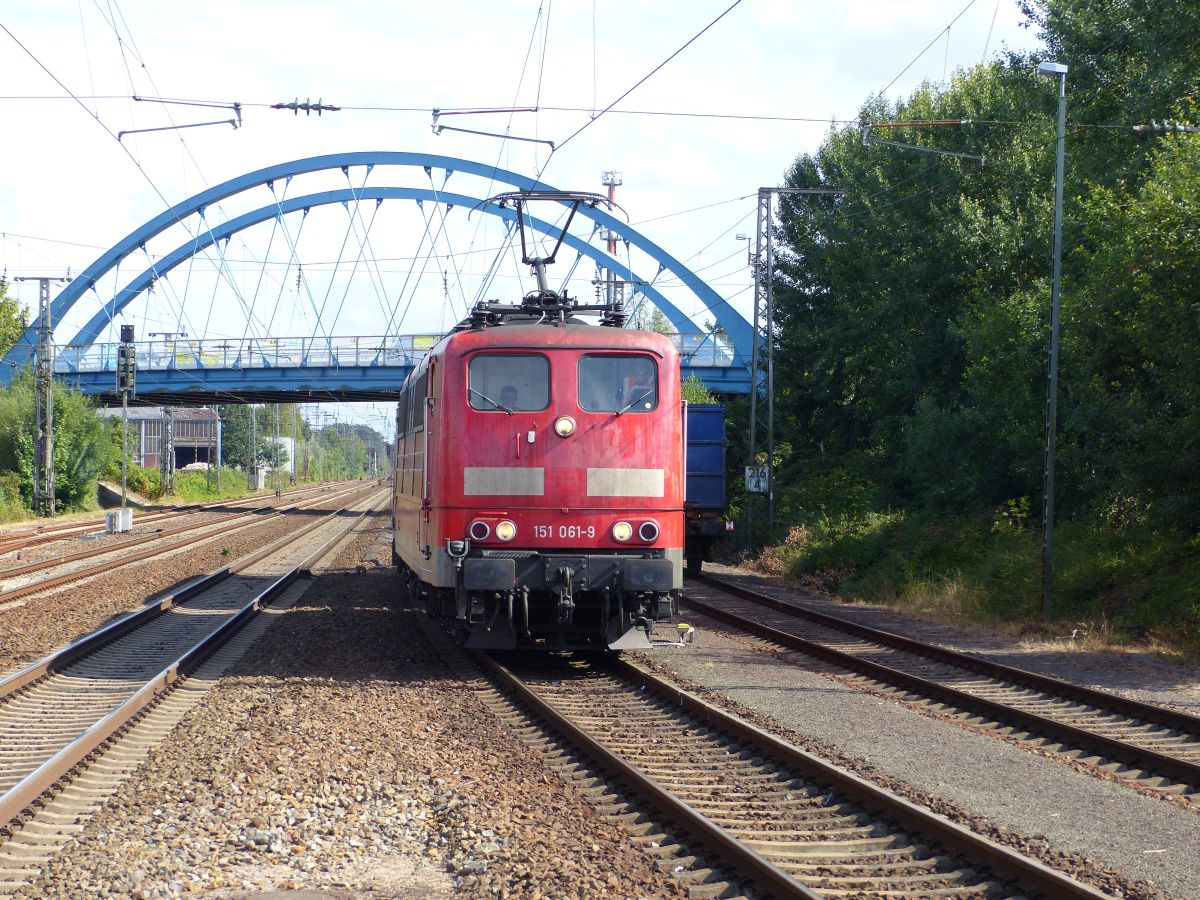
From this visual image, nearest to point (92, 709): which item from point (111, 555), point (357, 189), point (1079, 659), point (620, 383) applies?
point (620, 383)

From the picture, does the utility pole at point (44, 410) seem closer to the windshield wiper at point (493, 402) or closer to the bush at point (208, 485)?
the bush at point (208, 485)

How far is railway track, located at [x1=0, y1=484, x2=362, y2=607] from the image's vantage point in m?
21.1

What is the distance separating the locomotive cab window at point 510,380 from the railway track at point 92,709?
3.79 metres

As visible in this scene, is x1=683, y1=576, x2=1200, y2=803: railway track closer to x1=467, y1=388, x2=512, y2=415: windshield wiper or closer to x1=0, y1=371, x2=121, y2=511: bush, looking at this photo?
x1=467, y1=388, x2=512, y2=415: windshield wiper

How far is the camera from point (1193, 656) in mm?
13805

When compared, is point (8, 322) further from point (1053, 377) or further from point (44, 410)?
point (1053, 377)

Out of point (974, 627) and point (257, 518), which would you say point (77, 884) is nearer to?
point (974, 627)

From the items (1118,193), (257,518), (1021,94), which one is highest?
(1021,94)

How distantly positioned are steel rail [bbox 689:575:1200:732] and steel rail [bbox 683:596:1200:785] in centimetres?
86

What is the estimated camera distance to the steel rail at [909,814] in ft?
17.6

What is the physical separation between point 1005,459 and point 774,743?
606 inches

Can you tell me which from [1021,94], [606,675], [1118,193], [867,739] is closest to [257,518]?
[1021,94]

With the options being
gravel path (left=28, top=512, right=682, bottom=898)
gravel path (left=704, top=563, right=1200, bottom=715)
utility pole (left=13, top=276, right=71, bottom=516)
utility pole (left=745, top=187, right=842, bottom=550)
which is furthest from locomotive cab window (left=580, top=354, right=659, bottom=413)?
utility pole (left=13, top=276, right=71, bottom=516)

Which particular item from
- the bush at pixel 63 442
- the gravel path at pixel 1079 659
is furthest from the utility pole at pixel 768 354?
the bush at pixel 63 442
